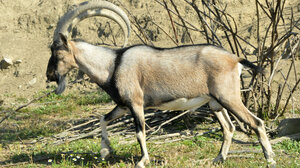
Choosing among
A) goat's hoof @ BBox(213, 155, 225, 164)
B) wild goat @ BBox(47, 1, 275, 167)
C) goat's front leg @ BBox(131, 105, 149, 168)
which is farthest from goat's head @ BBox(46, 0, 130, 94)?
goat's hoof @ BBox(213, 155, 225, 164)

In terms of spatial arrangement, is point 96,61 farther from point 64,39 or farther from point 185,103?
point 185,103

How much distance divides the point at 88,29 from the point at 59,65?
892 centimetres

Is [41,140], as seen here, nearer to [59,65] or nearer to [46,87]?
[59,65]

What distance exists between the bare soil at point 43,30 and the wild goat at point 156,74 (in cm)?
639

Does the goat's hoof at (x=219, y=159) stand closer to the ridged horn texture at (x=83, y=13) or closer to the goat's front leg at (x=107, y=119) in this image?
the goat's front leg at (x=107, y=119)

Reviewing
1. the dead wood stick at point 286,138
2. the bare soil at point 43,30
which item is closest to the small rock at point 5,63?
the bare soil at point 43,30

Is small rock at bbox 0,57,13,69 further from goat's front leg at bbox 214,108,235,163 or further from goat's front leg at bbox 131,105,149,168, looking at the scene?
goat's front leg at bbox 214,108,235,163

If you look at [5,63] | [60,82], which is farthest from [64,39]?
[5,63]

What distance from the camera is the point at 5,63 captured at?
1401cm

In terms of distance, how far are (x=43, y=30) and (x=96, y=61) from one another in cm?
1027

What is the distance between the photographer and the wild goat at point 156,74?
16.8 ft

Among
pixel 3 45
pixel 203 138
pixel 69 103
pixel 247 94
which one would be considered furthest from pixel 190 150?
pixel 3 45

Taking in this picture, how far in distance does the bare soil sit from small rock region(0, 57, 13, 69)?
173 mm

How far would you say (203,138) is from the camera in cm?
661
